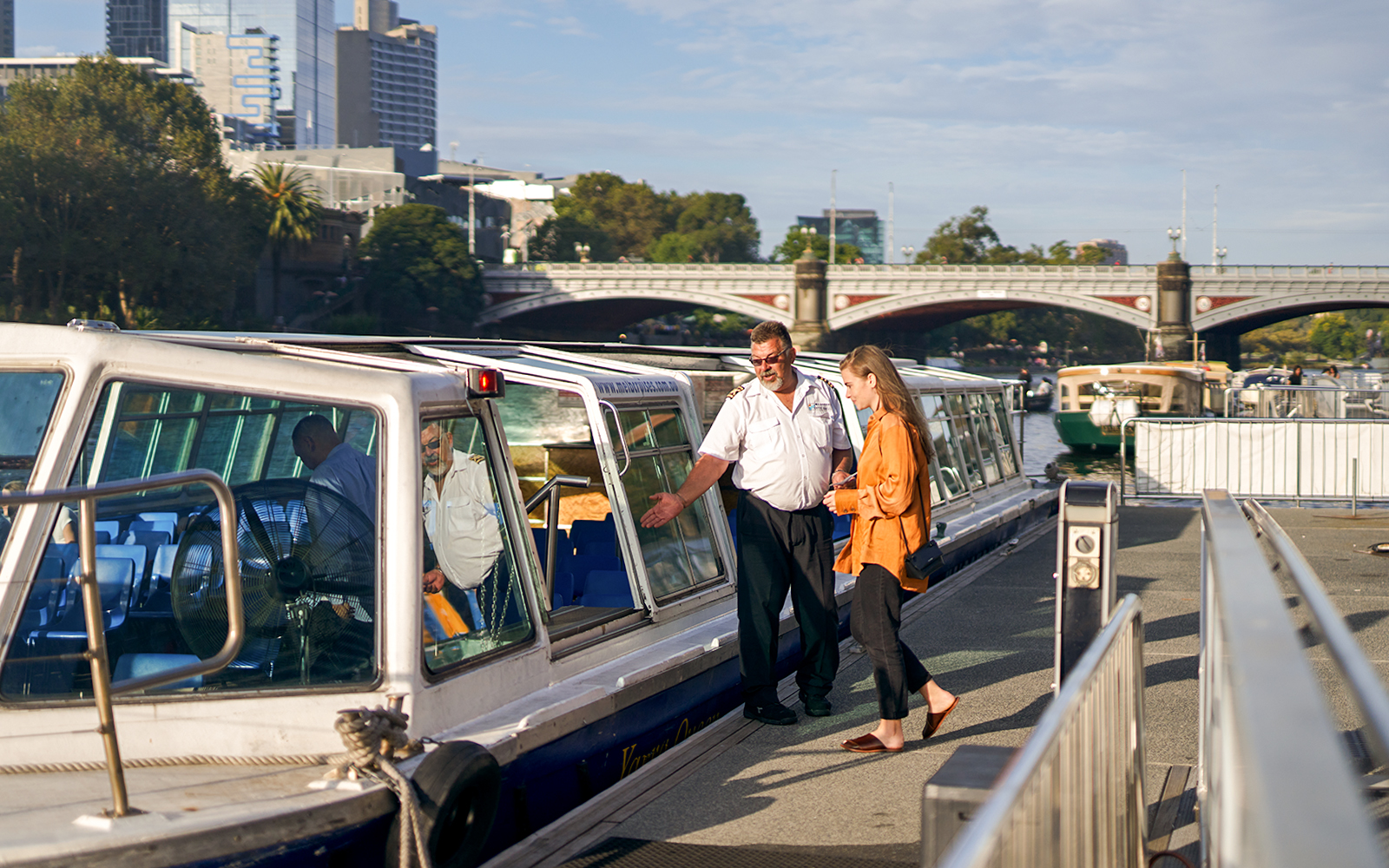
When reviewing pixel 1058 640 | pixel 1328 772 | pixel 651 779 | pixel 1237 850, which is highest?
pixel 1328 772

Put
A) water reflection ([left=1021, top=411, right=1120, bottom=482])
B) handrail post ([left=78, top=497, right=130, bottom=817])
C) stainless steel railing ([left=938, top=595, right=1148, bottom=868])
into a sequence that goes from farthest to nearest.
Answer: water reflection ([left=1021, top=411, right=1120, bottom=482]), handrail post ([left=78, top=497, right=130, bottom=817]), stainless steel railing ([left=938, top=595, right=1148, bottom=868])

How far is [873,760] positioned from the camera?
5543 millimetres

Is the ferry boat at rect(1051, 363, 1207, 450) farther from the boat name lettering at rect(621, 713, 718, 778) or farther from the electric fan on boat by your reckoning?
the electric fan on boat

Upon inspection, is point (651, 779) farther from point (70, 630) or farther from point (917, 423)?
point (70, 630)

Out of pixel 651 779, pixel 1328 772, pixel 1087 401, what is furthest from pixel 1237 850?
pixel 1087 401

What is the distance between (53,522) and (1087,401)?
4092 cm

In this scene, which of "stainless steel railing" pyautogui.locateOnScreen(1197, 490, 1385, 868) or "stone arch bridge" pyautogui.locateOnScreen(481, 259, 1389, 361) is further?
"stone arch bridge" pyautogui.locateOnScreen(481, 259, 1389, 361)

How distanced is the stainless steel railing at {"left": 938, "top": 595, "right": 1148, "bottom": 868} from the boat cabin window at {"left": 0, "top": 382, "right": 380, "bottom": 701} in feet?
7.73

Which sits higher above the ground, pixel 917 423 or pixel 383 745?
pixel 917 423

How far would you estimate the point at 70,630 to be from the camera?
429 centimetres

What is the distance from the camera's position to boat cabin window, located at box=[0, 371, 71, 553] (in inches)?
176

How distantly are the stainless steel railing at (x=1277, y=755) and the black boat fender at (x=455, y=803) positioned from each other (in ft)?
7.70

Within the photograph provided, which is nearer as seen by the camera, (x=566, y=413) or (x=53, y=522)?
(x=53, y=522)

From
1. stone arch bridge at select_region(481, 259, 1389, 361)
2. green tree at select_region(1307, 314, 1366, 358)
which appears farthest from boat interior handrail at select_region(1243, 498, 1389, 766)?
green tree at select_region(1307, 314, 1366, 358)
